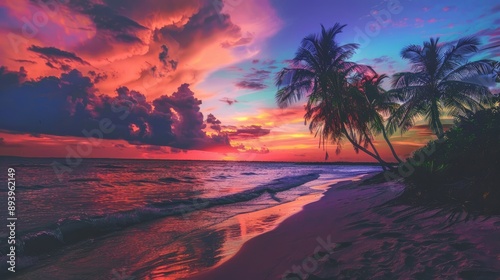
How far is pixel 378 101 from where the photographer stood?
2038 cm

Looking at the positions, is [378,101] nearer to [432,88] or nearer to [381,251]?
[432,88]

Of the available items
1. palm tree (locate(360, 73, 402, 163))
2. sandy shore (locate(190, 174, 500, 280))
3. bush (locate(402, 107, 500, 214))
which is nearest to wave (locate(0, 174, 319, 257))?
sandy shore (locate(190, 174, 500, 280))

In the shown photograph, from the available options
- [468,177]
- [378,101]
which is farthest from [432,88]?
[468,177]

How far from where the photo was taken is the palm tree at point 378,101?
1983cm

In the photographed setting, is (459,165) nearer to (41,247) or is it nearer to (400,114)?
(41,247)

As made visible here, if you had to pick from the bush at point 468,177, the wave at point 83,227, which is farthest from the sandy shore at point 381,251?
the wave at point 83,227

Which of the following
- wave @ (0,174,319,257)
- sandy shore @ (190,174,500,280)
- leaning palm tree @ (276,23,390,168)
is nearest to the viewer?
sandy shore @ (190,174,500,280)

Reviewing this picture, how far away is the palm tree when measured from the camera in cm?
1983

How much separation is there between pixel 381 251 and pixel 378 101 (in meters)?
18.7

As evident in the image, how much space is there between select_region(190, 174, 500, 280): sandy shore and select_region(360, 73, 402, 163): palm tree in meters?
15.0

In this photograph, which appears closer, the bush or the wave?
the bush

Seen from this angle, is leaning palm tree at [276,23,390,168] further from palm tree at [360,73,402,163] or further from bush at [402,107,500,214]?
bush at [402,107,500,214]

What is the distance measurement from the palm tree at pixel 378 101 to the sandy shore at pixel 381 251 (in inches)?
591

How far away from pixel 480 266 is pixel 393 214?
3.12 m
